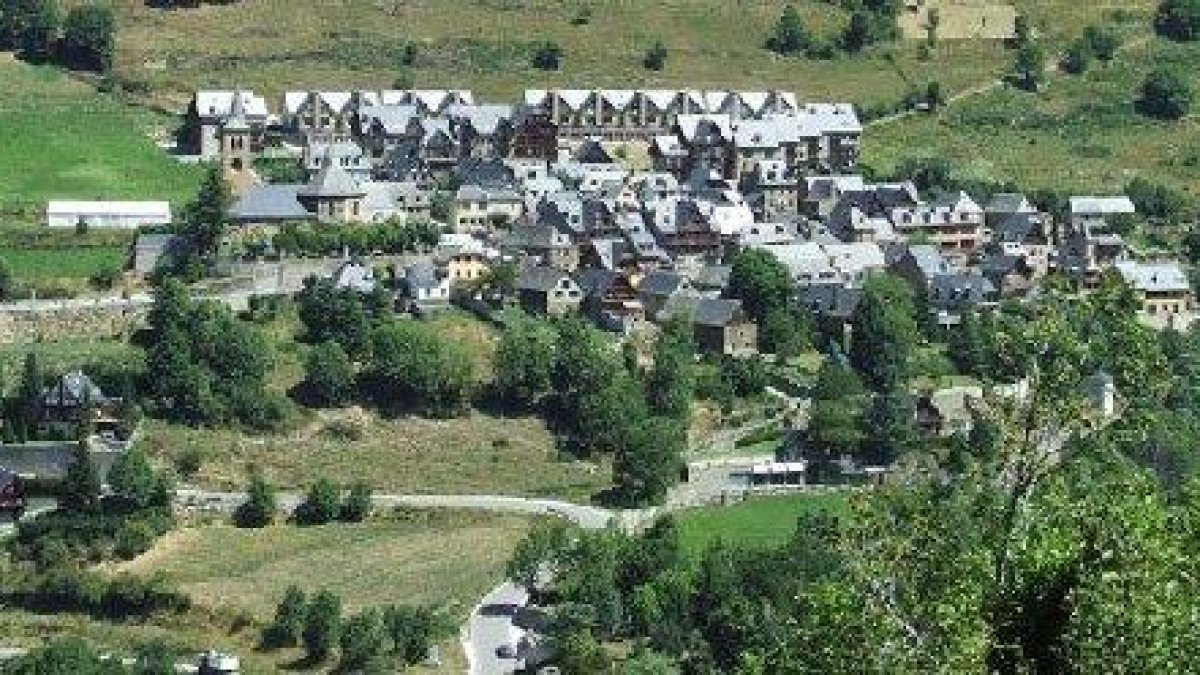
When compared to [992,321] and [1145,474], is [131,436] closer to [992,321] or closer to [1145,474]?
[992,321]

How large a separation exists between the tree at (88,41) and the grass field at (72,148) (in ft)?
2.90

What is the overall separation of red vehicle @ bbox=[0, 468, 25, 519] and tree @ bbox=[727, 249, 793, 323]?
52.5ft

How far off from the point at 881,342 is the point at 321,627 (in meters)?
16.5

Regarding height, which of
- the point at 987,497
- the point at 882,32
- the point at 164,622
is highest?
the point at 987,497

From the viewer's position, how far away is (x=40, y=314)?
4275 centimetres

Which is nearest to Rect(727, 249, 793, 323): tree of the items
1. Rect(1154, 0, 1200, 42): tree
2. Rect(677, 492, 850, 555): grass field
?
Rect(677, 492, 850, 555): grass field

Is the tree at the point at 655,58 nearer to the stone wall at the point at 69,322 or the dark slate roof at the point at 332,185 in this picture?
the dark slate roof at the point at 332,185

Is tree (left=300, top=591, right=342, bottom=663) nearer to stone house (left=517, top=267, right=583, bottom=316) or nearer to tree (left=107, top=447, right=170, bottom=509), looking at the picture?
tree (left=107, top=447, right=170, bottom=509)

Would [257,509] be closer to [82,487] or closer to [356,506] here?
[356,506]

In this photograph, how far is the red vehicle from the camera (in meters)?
36.4

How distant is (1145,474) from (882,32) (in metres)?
55.9

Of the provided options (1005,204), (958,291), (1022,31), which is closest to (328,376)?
(958,291)

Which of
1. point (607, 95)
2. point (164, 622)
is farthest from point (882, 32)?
point (164, 622)

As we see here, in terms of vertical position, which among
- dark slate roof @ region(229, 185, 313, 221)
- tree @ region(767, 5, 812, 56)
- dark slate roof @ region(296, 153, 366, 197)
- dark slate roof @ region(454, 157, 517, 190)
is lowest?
dark slate roof @ region(454, 157, 517, 190)
